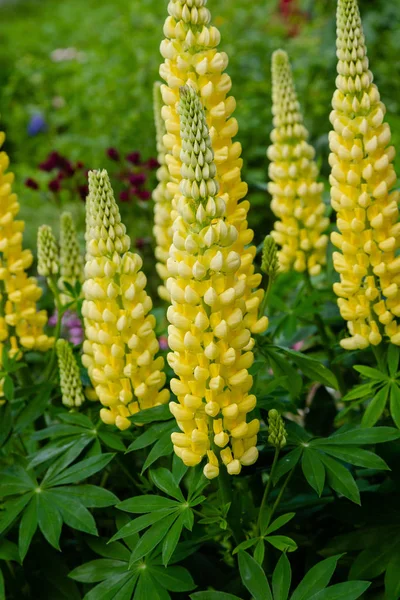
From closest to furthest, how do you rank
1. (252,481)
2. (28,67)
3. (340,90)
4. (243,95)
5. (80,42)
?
1. (340,90)
2. (252,481)
3. (243,95)
4. (28,67)
5. (80,42)

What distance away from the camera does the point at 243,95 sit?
22.5ft

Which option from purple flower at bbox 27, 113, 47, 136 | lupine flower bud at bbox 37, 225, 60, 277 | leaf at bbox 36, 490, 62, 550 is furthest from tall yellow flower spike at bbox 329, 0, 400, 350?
purple flower at bbox 27, 113, 47, 136

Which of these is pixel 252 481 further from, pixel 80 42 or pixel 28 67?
pixel 80 42

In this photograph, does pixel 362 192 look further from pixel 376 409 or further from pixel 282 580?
pixel 282 580

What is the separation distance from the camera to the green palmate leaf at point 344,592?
2141 mm

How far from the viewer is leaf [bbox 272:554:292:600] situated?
2.20 m

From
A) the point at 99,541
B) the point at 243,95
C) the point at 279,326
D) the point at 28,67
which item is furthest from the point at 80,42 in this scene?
the point at 99,541

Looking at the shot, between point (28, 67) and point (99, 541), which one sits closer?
point (99, 541)

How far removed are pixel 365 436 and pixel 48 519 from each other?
1.04 meters

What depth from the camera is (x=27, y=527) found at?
2.45 meters

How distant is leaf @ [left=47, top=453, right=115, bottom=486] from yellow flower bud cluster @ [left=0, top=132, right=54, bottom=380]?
2.15 ft

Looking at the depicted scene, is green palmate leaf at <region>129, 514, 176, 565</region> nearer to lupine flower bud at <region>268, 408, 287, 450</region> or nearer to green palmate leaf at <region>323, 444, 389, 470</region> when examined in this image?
lupine flower bud at <region>268, 408, 287, 450</region>

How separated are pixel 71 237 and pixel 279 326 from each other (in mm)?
934

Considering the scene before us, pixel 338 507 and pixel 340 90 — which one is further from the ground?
pixel 340 90
